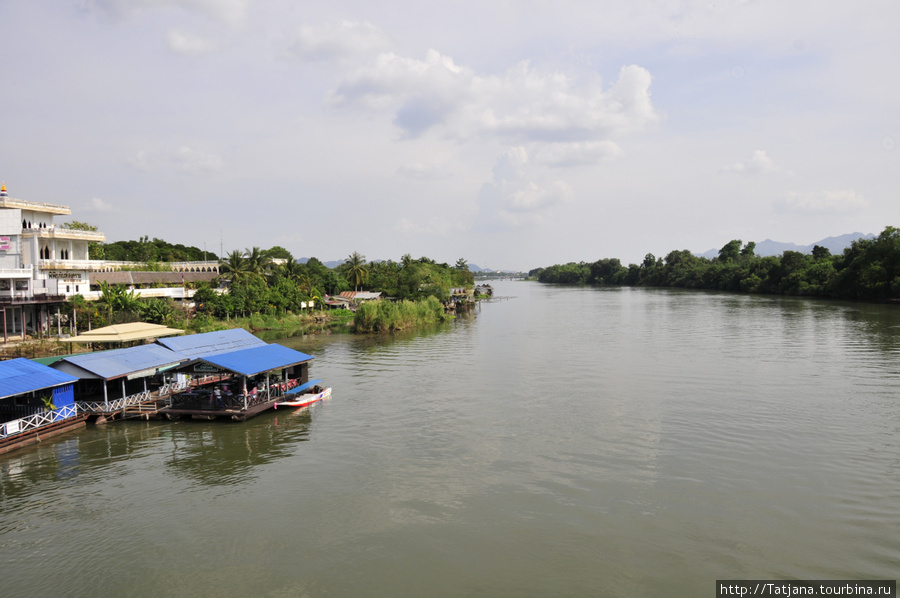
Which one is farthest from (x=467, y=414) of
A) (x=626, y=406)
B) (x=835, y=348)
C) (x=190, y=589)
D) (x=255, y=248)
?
(x=255, y=248)

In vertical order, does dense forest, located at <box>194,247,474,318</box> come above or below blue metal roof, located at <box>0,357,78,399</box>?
above

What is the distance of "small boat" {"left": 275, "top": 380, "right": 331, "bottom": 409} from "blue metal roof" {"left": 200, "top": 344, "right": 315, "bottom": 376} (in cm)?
129

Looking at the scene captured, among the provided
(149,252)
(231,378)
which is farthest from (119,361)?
(149,252)

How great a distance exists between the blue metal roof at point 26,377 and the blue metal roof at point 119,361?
0.74 metres

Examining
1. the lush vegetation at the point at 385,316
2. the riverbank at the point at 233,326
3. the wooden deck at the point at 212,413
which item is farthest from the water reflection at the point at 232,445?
the lush vegetation at the point at 385,316

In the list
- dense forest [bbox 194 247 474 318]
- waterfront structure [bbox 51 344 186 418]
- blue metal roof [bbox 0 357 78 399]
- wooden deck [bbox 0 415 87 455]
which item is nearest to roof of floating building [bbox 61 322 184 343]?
waterfront structure [bbox 51 344 186 418]

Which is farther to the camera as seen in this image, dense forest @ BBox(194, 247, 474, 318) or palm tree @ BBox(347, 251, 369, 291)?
palm tree @ BBox(347, 251, 369, 291)

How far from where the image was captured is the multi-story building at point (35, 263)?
3697cm

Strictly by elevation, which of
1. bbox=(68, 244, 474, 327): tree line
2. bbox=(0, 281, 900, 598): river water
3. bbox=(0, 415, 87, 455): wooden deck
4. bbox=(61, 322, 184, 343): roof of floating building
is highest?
bbox=(68, 244, 474, 327): tree line

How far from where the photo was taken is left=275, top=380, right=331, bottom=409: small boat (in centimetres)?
2422

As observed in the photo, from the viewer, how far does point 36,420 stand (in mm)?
20016

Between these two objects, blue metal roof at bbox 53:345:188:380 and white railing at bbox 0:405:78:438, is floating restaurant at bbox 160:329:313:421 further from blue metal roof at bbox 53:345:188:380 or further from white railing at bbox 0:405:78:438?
white railing at bbox 0:405:78:438

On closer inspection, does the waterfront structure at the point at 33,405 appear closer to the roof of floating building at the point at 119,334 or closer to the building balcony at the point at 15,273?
the roof of floating building at the point at 119,334

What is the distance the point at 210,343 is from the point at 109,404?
585 centimetres
